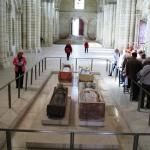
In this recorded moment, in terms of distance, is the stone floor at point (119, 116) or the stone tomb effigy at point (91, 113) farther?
the stone tomb effigy at point (91, 113)

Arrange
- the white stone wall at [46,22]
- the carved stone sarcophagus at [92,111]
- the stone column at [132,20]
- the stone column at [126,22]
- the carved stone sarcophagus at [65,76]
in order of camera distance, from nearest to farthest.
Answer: the carved stone sarcophagus at [92,111], the carved stone sarcophagus at [65,76], the stone column at [132,20], the stone column at [126,22], the white stone wall at [46,22]

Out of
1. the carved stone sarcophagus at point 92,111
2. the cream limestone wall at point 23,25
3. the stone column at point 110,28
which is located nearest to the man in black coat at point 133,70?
the carved stone sarcophagus at point 92,111

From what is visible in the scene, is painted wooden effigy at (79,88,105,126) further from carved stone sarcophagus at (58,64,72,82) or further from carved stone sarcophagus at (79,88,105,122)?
carved stone sarcophagus at (58,64,72,82)

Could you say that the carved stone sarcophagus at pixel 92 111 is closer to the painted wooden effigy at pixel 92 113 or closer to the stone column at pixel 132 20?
the painted wooden effigy at pixel 92 113

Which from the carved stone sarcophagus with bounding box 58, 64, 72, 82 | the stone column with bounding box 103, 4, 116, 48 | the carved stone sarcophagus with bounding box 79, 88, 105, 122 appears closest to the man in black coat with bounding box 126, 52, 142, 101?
the carved stone sarcophagus with bounding box 79, 88, 105, 122

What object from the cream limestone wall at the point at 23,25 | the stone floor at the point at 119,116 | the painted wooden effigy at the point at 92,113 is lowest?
the stone floor at the point at 119,116

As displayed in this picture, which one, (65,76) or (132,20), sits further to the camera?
(132,20)

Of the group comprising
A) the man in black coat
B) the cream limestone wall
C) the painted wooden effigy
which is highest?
the cream limestone wall

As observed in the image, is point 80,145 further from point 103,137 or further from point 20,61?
point 20,61

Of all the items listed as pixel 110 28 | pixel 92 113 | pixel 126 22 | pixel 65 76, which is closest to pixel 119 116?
pixel 92 113

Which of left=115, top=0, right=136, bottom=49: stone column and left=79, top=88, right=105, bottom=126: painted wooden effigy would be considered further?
left=115, top=0, right=136, bottom=49: stone column

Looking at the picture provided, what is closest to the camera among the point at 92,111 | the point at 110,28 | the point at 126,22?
the point at 92,111

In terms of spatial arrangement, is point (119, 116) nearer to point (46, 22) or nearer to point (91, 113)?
point (91, 113)

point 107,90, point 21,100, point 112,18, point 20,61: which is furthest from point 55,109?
point 112,18
